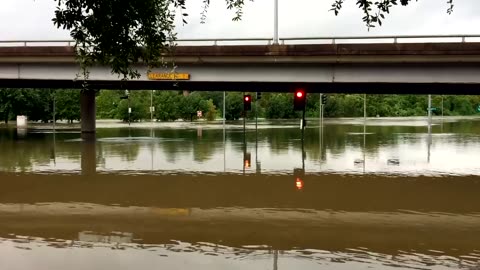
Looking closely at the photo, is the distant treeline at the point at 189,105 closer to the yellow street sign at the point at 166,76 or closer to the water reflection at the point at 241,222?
the yellow street sign at the point at 166,76

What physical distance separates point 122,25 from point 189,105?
288 ft

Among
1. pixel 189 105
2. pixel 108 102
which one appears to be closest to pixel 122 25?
pixel 189 105

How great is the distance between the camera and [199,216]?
34.8ft

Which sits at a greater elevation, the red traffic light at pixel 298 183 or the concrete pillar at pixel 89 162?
the concrete pillar at pixel 89 162

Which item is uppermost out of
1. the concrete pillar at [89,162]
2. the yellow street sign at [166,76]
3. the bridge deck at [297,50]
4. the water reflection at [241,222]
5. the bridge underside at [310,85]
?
the bridge deck at [297,50]

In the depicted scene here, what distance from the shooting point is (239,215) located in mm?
10719

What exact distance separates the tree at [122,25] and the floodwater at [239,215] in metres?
3.06

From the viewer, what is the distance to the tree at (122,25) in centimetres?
448

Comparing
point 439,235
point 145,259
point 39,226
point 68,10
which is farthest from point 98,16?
point 439,235

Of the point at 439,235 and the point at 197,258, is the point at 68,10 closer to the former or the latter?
the point at 197,258

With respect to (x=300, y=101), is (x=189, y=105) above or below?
above

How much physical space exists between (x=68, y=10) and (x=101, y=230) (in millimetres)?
5562

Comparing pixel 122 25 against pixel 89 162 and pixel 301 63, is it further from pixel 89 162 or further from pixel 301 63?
pixel 301 63

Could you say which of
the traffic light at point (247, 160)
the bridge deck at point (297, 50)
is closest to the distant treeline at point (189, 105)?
the bridge deck at point (297, 50)
